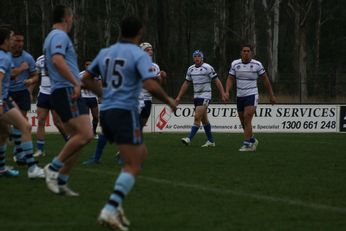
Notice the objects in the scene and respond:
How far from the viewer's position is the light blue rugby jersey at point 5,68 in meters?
10.3

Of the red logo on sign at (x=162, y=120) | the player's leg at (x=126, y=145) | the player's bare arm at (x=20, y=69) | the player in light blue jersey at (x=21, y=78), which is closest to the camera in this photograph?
the player's leg at (x=126, y=145)

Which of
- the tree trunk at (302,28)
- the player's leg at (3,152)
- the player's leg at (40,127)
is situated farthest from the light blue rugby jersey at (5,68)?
the tree trunk at (302,28)

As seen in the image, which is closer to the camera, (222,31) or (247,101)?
(247,101)

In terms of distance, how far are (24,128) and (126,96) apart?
3.68 m

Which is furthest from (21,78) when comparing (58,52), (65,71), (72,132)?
(65,71)

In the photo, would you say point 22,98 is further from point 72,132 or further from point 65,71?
point 65,71

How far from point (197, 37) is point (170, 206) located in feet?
199

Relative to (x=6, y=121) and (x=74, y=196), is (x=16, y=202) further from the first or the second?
(x=6, y=121)

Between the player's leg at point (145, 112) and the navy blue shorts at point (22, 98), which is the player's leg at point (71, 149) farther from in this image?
the player's leg at point (145, 112)

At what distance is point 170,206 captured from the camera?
8648mm

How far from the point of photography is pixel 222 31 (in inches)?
1929

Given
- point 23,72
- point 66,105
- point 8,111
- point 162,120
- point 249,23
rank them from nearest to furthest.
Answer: point 66,105, point 8,111, point 23,72, point 162,120, point 249,23

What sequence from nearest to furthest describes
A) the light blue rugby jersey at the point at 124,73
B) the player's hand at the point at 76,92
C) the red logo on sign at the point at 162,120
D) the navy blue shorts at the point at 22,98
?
1. the light blue rugby jersey at the point at 124,73
2. the player's hand at the point at 76,92
3. the navy blue shorts at the point at 22,98
4. the red logo on sign at the point at 162,120

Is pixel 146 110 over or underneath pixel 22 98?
underneath
